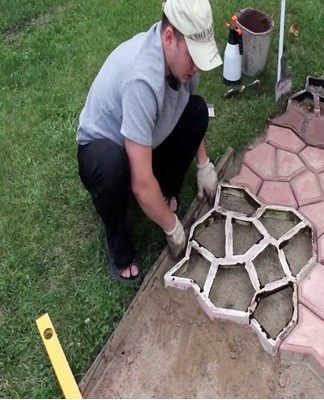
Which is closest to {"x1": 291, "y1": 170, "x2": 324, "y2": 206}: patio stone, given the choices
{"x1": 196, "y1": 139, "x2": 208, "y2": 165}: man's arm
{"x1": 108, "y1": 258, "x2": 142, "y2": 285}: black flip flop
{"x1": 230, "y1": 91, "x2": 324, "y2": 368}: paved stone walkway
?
{"x1": 230, "y1": 91, "x2": 324, "y2": 368}: paved stone walkway

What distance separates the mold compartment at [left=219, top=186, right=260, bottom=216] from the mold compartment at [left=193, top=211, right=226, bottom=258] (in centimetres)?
8

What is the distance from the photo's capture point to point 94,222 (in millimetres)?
2523

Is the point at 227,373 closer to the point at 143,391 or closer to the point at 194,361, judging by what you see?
the point at 194,361

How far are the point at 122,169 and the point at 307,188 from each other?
1.04 m

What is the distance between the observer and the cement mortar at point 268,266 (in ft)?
7.47

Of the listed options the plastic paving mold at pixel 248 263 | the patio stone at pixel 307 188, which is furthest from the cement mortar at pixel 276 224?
the patio stone at pixel 307 188

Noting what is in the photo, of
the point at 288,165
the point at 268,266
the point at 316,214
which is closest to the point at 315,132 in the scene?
the point at 288,165

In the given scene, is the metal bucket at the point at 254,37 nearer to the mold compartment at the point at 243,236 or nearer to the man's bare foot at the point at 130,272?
the mold compartment at the point at 243,236

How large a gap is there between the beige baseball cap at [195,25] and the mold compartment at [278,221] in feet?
3.12

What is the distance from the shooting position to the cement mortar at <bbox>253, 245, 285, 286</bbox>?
2.28 meters

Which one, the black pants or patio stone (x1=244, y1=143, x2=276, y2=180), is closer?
the black pants

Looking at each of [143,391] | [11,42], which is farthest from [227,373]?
[11,42]

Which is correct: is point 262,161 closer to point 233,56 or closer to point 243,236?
point 243,236

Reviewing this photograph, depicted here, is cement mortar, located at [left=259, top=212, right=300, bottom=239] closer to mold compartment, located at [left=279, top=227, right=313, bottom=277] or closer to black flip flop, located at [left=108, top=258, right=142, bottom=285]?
mold compartment, located at [left=279, top=227, right=313, bottom=277]
